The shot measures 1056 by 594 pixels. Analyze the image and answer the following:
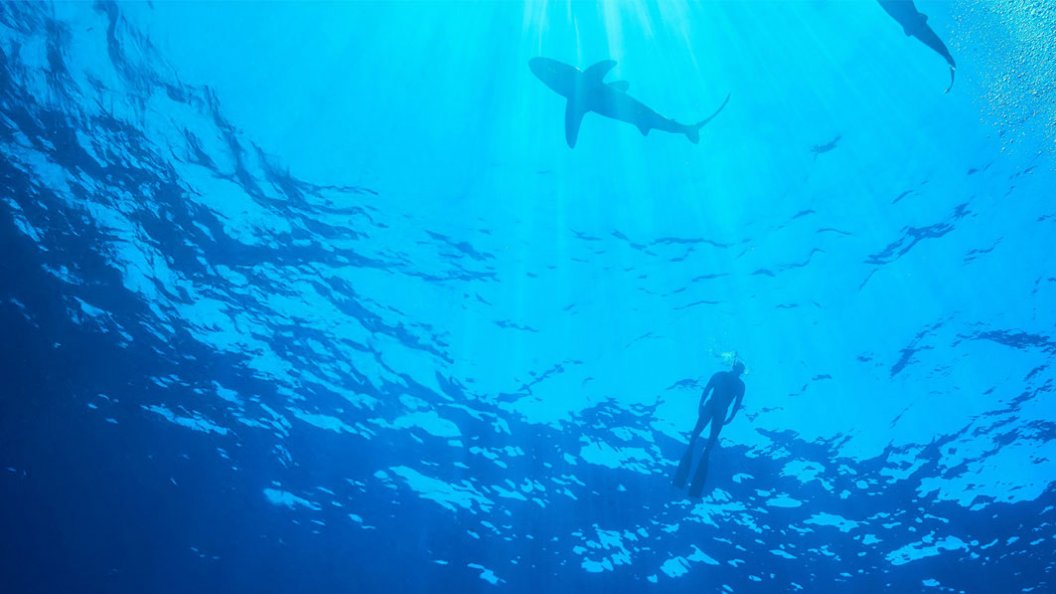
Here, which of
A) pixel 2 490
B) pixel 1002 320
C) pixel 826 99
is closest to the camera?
pixel 826 99

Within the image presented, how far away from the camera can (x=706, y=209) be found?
440 inches

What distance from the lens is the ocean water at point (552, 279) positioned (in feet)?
32.3

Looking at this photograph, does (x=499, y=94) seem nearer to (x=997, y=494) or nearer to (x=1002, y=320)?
(x=1002, y=320)

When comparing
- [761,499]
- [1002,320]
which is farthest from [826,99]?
[761,499]

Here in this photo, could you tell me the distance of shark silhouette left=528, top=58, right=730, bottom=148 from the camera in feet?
21.8

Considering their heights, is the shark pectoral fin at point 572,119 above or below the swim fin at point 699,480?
above

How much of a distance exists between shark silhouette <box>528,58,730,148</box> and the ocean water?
0.08m

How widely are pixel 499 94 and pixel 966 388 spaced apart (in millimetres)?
11029

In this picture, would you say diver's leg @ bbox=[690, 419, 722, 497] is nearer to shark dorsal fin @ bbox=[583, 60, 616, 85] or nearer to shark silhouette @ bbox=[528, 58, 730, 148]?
shark silhouette @ bbox=[528, 58, 730, 148]

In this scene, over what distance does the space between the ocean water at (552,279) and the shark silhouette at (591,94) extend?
0.08 metres

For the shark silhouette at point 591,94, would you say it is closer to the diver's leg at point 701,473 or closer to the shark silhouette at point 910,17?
the shark silhouette at point 910,17

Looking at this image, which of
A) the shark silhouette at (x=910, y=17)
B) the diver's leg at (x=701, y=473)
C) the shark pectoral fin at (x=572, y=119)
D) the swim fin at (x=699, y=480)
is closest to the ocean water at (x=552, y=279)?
the shark silhouette at (x=910, y=17)

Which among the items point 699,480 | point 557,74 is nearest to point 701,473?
point 699,480

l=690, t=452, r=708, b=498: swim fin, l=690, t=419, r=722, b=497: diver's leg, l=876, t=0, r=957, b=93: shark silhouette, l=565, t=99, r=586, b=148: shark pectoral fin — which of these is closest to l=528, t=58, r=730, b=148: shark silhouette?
l=565, t=99, r=586, b=148: shark pectoral fin
